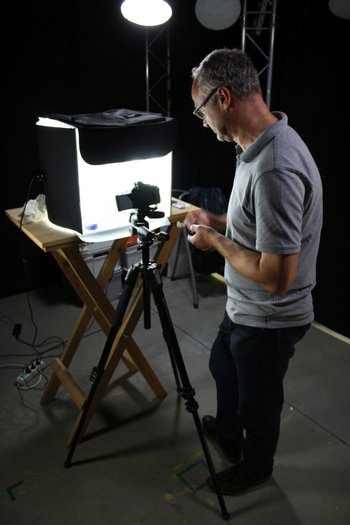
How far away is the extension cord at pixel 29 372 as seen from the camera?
7.75 ft

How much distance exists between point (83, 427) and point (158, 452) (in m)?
0.36

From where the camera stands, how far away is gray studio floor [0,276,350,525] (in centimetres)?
167

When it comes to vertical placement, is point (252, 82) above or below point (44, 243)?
above

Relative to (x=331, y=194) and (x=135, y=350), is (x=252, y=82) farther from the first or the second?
(x=331, y=194)

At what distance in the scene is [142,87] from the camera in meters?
3.40

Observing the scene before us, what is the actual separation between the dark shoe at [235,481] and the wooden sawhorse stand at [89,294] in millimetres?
596

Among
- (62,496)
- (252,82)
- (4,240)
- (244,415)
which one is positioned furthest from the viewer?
(4,240)

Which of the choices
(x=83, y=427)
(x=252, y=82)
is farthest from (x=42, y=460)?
(x=252, y=82)

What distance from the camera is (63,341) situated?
275cm

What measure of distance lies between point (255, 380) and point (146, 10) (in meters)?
2.13

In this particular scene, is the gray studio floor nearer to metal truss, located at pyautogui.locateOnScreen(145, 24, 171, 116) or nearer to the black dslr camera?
the black dslr camera

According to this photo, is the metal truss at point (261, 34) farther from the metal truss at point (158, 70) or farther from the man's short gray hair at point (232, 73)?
the man's short gray hair at point (232, 73)

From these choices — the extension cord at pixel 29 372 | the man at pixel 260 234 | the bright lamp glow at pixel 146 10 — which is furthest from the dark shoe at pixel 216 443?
the bright lamp glow at pixel 146 10

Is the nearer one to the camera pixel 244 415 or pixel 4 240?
pixel 244 415
